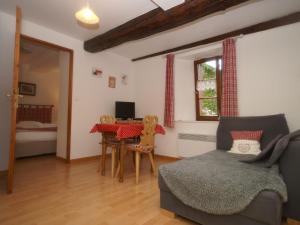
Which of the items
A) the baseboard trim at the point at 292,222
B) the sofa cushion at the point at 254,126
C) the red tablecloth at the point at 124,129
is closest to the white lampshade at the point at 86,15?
the red tablecloth at the point at 124,129

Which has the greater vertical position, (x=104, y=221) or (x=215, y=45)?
(x=215, y=45)

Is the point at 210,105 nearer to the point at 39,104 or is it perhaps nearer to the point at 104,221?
the point at 104,221

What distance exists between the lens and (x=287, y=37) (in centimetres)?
281

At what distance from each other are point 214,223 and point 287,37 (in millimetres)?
2897

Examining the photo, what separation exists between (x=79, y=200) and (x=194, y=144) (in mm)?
2340

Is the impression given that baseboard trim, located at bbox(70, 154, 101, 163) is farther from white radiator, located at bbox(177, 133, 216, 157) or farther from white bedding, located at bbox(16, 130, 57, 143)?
white radiator, located at bbox(177, 133, 216, 157)

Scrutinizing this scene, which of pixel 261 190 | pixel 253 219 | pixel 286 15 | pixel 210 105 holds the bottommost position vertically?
pixel 253 219

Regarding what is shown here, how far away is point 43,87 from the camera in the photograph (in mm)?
6234

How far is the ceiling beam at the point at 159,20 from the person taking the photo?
88.3 inches

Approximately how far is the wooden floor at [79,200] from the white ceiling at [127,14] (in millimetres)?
2486

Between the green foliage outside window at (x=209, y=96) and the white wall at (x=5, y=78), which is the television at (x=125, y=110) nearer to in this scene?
the green foliage outside window at (x=209, y=96)

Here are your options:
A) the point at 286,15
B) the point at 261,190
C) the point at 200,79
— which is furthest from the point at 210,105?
the point at 261,190

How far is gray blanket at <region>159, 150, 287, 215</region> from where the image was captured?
1320 millimetres

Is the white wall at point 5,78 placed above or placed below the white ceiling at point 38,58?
below
